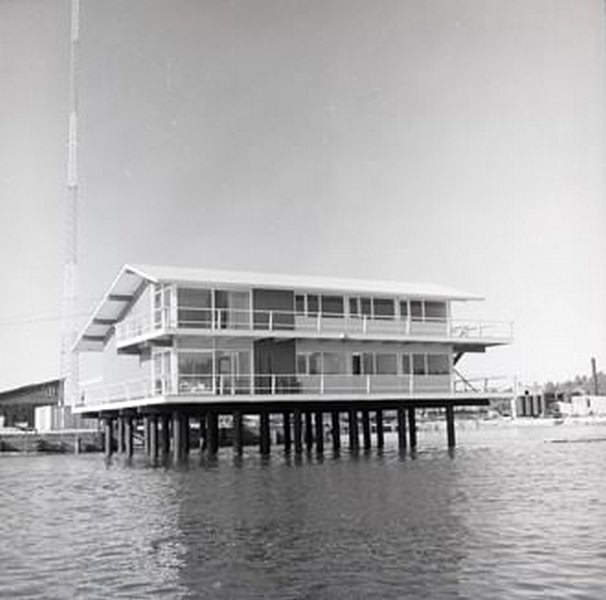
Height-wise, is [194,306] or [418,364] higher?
[194,306]

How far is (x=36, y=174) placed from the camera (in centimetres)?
1769

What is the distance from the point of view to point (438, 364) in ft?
113

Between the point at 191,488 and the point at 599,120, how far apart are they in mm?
12222

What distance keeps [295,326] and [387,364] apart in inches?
154

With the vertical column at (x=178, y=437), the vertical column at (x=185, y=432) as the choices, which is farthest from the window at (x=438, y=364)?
the vertical column at (x=178, y=437)

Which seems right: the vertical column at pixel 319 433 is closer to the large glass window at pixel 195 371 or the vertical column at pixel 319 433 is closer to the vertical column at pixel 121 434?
the large glass window at pixel 195 371

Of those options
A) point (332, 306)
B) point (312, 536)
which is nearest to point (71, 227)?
point (332, 306)

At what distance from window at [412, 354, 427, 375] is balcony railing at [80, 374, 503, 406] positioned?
32cm

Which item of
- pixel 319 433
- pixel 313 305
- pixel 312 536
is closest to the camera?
pixel 312 536

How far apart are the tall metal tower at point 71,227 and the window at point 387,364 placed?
1135cm

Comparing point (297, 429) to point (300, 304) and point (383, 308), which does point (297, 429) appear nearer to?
point (300, 304)

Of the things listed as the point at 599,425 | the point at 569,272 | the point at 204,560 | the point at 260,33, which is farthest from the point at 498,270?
the point at 599,425

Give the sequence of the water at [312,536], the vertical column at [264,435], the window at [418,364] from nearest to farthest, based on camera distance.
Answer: the water at [312,536], the vertical column at [264,435], the window at [418,364]

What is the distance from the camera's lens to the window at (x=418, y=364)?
111 ft
